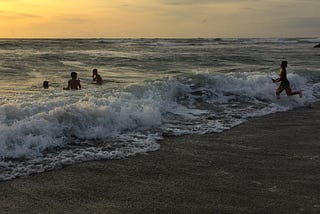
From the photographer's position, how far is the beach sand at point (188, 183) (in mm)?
5004

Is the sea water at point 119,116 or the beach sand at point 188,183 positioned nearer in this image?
the beach sand at point 188,183

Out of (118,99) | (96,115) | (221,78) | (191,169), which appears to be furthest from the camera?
(221,78)

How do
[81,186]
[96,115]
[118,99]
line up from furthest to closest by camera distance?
[118,99] → [96,115] → [81,186]

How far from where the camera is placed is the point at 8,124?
7.99m

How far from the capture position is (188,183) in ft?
19.0

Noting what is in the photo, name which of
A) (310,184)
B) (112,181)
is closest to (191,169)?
(112,181)

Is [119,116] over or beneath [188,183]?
over

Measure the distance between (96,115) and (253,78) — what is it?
30.6ft

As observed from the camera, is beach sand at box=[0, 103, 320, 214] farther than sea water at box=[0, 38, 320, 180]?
No

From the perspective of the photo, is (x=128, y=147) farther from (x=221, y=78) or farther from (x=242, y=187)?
(x=221, y=78)

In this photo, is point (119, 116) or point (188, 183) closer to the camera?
point (188, 183)

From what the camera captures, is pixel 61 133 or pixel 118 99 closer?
pixel 61 133

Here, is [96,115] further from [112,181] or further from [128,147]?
[112,181]

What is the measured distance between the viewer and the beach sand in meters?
5.00
